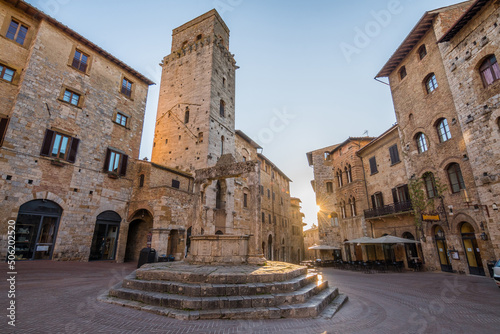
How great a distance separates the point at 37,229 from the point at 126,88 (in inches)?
446

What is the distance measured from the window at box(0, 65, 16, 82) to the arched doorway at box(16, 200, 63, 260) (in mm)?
6774

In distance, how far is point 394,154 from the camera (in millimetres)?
18312

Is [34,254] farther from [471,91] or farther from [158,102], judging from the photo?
[471,91]

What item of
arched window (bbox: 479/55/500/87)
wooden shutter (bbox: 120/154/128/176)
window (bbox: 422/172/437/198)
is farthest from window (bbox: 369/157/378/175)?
wooden shutter (bbox: 120/154/128/176)

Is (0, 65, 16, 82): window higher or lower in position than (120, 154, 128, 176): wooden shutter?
higher

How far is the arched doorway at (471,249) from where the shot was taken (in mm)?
12094

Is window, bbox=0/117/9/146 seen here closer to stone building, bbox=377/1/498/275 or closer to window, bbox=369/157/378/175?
stone building, bbox=377/1/498/275

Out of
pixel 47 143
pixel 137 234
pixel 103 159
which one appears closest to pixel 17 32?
pixel 47 143

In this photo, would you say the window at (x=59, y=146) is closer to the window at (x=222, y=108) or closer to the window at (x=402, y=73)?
the window at (x=222, y=108)

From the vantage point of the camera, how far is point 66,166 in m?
13.9

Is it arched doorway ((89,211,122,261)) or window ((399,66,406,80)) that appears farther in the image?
window ((399,66,406,80))

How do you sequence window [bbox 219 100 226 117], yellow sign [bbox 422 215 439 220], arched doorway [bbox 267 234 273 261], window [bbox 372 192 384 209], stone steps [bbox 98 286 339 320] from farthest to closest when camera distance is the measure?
arched doorway [bbox 267 234 273 261]
window [bbox 219 100 226 117]
window [bbox 372 192 384 209]
yellow sign [bbox 422 215 439 220]
stone steps [bbox 98 286 339 320]

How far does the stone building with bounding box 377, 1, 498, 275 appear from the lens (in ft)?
40.4

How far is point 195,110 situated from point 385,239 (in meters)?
18.0
